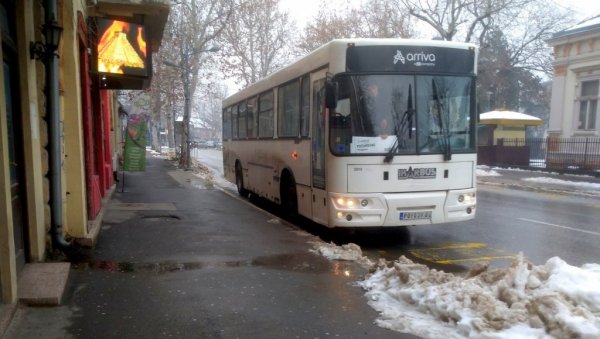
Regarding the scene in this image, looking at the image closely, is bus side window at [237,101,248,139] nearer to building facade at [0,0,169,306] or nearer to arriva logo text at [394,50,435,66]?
building facade at [0,0,169,306]

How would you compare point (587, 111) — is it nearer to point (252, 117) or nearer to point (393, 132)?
point (252, 117)

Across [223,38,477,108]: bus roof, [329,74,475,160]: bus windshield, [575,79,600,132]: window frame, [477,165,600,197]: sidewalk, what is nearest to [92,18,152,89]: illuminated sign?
[223,38,477,108]: bus roof

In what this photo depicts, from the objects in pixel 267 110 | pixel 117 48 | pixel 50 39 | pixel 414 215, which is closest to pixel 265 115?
pixel 267 110

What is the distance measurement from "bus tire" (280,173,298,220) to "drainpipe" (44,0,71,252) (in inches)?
176

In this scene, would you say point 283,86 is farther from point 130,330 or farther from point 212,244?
point 130,330

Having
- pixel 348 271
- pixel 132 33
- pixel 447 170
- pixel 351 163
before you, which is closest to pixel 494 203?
pixel 447 170

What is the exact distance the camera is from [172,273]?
241 inches

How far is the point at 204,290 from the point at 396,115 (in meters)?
4.08

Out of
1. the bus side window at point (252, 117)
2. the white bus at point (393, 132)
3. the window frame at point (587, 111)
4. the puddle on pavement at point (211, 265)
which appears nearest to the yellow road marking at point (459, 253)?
the white bus at point (393, 132)

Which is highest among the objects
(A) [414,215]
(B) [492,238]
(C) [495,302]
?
(A) [414,215]

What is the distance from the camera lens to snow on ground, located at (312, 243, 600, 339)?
4.14 metres

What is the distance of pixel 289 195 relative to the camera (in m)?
10.3

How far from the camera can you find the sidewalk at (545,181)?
18.4m

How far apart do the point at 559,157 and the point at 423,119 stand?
21.5 m
